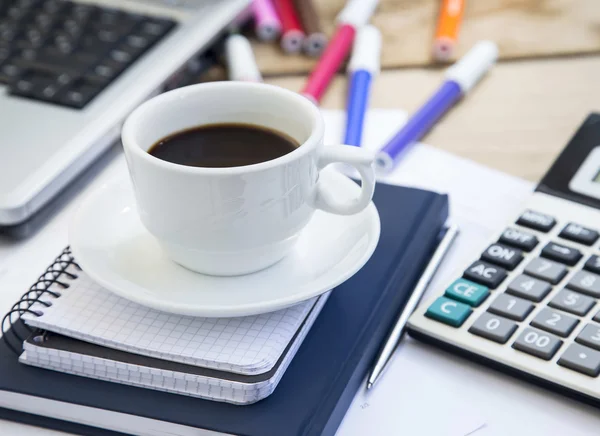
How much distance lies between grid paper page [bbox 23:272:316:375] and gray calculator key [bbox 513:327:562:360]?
0.35 feet

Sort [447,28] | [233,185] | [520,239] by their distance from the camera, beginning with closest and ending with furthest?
[233,185] → [520,239] → [447,28]

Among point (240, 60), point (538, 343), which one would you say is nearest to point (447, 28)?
point (240, 60)

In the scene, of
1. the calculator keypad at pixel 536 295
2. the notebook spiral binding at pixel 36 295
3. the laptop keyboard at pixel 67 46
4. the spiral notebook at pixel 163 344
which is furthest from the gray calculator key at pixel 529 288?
the laptop keyboard at pixel 67 46

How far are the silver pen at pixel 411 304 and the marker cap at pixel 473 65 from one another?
0.21 meters

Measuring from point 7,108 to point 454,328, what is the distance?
0.37m

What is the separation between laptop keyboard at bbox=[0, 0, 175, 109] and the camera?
59 cm

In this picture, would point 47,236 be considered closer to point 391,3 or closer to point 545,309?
point 545,309

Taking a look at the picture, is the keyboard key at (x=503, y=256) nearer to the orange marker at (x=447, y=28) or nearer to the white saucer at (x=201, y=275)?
the white saucer at (x=201, y=275)

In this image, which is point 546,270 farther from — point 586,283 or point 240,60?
point 240,60

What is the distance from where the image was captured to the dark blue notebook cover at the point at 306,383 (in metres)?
0.34

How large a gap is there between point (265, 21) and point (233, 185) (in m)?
0.45

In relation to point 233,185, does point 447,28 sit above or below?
below

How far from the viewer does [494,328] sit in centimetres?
39

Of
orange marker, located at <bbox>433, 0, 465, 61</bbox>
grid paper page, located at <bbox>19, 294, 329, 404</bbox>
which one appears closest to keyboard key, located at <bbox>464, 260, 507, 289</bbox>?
grid paper page, located at <bbox>19, 294, 329, 404</bbox>
